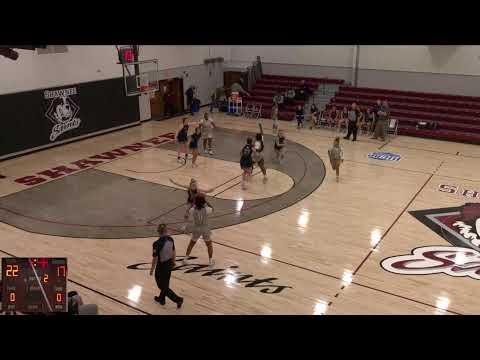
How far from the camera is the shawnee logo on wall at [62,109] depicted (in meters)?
17.8

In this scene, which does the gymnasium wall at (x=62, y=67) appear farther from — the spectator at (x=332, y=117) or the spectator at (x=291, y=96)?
the spectator at (x=332, y=117)

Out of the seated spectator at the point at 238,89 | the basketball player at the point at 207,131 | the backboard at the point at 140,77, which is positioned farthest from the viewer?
A: the seated spectator at the point at 238,89

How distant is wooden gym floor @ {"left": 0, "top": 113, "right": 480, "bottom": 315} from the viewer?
8.13 m

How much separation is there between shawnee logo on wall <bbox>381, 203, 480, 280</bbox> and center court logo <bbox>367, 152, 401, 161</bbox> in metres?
5.02

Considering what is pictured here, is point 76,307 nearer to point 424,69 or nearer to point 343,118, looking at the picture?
point 343,118

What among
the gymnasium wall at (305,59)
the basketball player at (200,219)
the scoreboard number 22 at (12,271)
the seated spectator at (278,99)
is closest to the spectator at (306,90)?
the seated spectator at (278,99)

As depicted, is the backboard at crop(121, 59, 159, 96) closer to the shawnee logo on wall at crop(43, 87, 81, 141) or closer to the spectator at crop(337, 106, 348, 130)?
the shawnee logo on wall at crop(43, 87, 81, 141)

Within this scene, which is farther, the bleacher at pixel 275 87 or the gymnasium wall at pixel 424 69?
the bleacher at pixel 275 87

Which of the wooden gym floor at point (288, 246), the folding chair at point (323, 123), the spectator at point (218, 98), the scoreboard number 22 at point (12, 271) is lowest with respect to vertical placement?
the wooden gym floor at point (288, 246)

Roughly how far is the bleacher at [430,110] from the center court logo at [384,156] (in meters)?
3.71

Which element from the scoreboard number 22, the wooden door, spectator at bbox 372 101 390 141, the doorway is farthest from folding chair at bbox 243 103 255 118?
the scoreboard number 22
